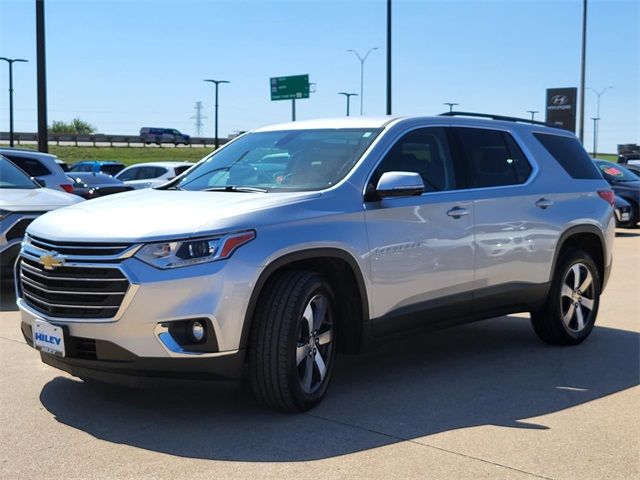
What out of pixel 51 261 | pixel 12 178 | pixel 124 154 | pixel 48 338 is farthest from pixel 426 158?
pixel 124 154

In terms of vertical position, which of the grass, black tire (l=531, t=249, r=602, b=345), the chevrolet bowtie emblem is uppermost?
the grass

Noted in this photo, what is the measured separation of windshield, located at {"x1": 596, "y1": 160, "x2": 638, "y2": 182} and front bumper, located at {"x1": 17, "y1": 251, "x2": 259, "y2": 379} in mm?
17017

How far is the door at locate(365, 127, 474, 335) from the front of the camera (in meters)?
5.16

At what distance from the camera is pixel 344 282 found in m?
5.09

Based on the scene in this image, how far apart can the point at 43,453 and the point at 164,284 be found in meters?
1.04

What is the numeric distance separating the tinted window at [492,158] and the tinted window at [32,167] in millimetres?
7775

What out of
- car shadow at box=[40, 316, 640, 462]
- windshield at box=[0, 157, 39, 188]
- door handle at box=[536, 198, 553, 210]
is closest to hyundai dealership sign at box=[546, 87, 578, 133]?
windshield at box=[0, 157, 39, 188]

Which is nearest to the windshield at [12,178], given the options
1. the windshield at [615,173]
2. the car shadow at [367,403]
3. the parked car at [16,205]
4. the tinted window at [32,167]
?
the parked car at [16,205]

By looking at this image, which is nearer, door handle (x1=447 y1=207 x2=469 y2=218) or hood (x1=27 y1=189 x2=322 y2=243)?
hood (x1=27 y1=189 x2=322 y2=243)

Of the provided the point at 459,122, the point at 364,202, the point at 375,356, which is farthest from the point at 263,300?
the point at 459,122

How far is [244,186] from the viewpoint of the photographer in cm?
532

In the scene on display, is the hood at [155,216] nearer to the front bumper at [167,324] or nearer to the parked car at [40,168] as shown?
the front bumper at [167,324]

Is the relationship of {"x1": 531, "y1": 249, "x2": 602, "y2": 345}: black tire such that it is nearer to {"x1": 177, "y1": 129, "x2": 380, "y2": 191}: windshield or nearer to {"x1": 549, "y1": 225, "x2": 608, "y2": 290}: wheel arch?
{"x1": 549, "y1": 225, "x2": 608, "y2": 290}: wheel arch

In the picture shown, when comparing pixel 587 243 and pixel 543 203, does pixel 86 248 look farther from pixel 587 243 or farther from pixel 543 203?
pixel 587 243
